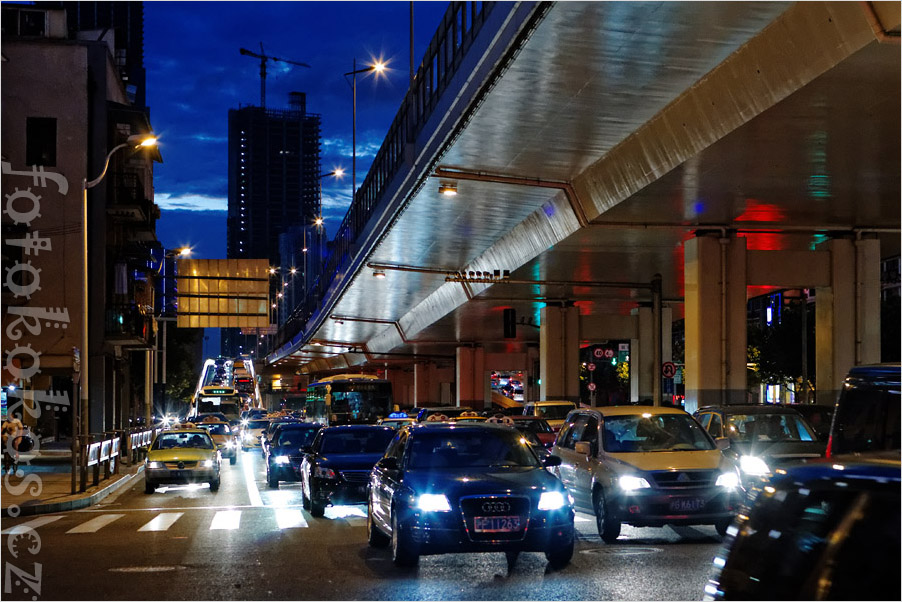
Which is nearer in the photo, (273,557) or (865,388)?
(865,388)

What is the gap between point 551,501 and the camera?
13086 mm

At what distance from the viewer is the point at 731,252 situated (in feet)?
116

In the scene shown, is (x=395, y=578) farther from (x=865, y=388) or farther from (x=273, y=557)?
(x=865, y=388)

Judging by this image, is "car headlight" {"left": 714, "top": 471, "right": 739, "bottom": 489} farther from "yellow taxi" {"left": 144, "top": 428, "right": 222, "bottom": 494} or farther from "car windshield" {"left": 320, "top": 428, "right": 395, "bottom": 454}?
"yellow taxi" {"left": 144, "top": 428, "right": 222, "bottom": 494}

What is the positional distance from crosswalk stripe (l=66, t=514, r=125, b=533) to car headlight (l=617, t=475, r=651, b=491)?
26.9ft

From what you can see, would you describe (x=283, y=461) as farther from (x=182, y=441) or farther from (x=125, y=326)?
(x=125, y=326)

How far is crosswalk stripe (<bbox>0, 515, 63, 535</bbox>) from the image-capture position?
18.4m

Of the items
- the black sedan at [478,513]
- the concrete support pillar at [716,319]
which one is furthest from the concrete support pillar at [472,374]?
the black sedan at [478,513]

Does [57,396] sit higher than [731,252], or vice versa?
[731,252]

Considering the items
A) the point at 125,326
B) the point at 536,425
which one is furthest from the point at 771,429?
the point at 125,326

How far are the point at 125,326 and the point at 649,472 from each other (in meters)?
45.3

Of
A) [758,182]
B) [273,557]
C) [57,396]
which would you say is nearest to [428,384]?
[57,396]

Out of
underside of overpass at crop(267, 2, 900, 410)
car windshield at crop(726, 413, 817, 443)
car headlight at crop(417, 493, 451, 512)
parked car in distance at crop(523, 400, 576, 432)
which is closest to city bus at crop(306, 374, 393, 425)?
underside of overpass at crop(267, 2, 900, 410)

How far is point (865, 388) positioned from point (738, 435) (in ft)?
30.3
